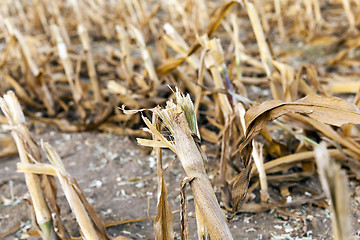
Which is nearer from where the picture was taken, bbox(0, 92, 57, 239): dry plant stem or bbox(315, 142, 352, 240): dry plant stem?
bbox(315, 142, 352, 240): dry plant stem

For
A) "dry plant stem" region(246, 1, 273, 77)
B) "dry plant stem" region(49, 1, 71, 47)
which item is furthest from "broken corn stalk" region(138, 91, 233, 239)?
"dry plant stem" region(49, 1, 71, 47)

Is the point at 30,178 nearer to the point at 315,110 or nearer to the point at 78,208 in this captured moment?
the point at 78,208

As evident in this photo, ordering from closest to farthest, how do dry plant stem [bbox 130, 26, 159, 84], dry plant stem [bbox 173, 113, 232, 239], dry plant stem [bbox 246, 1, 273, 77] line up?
dry plant stem [bbox 173, 113, 232, 239]
dry plant stem [bbox 246, 1, 273, 77]
dry plant stem [bbox 130, 26, 159, 84]

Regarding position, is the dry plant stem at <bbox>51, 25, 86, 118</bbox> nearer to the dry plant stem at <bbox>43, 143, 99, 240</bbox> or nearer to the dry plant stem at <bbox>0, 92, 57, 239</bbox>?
the dry plant stem at <bbox>0, 92, 57, 239</bbox>

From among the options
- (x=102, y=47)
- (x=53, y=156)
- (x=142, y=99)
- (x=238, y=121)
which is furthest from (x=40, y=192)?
(x=102, y=47)

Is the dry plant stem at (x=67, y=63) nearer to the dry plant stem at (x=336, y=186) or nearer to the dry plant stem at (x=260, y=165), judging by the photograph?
the dry plant stem at (x=260, y=165)

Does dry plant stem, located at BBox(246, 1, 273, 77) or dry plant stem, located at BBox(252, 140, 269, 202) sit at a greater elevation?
dry plant stem, located at BBox(246, 1, 273, 77)

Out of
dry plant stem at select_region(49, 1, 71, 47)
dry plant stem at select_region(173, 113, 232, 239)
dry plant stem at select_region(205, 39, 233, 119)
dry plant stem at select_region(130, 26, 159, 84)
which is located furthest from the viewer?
dry plant stem at select_region(49, 1, 71, 47)

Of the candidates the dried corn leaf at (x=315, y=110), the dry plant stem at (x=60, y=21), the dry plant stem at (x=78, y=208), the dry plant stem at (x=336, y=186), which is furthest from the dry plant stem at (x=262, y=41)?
the dry plant stem at (x=60, y=21)
